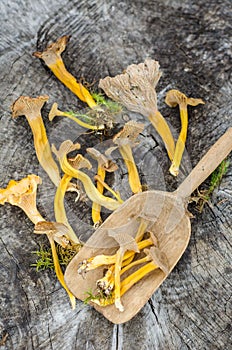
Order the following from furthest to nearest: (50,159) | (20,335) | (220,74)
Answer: (220,74) → (50,159) → (20,335)

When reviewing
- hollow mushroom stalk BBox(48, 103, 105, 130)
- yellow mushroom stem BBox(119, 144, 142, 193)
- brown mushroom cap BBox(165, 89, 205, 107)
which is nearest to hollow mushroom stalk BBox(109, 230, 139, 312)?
yellow mushroom stem BBox(119, 144, 142, 193)

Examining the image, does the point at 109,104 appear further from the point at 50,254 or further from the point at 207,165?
the point at 50,254

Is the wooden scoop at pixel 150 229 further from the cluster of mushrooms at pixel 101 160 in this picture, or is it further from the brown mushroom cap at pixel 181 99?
the brown mushroom cap at pixel 181 99

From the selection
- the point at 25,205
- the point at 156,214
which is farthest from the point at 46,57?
the point at 156,214

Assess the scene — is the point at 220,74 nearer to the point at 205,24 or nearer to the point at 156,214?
the point at 205,24

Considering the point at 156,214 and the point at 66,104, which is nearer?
the point at 156,214

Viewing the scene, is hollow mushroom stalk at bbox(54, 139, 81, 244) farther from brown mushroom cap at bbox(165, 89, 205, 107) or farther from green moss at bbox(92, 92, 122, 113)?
brown mushroom cap at bbox(165, 89, 205, 107)

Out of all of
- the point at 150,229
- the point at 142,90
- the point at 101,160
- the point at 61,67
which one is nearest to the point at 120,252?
the point at 150,229

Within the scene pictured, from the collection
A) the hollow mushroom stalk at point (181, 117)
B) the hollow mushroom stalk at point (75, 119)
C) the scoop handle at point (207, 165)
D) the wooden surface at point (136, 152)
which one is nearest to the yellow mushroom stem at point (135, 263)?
the wooden surface at point (136, 152)
